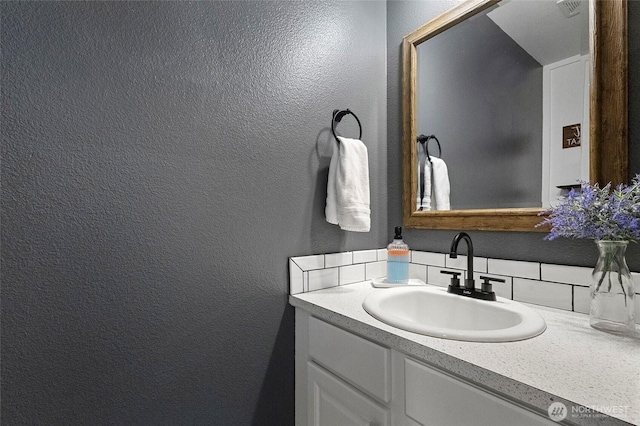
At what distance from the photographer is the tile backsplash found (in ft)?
3.09

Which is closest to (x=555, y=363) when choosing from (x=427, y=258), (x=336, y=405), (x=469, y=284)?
(x=469, y=284)

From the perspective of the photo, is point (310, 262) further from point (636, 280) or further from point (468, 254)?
point (636, 280)

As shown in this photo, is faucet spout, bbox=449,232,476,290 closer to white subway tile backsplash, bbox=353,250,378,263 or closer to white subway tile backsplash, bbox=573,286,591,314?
white subway tile backsplash, bbox=573,286,591,314

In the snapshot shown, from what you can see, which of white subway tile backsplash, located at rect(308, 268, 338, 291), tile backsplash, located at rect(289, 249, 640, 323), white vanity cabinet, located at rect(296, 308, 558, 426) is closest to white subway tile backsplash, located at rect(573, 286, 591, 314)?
tile backsplash, located at rect(289, 249, 640, 323)

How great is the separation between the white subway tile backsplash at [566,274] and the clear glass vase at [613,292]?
0.13 m

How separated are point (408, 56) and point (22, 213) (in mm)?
1439

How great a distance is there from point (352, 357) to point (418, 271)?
0.60 metres

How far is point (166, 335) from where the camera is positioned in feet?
3.04

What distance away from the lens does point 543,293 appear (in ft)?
3.29

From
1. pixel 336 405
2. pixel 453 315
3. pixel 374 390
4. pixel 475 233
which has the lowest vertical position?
pixel 336 405

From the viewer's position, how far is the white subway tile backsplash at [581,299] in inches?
35.9

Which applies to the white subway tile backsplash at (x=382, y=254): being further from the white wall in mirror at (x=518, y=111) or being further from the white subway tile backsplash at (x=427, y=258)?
the white wall in mirror at (x=518, y=111)

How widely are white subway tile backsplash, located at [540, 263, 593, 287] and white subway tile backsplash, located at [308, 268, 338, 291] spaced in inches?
27.6

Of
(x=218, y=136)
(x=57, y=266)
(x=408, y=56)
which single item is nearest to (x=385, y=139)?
(x=408, y=56)
